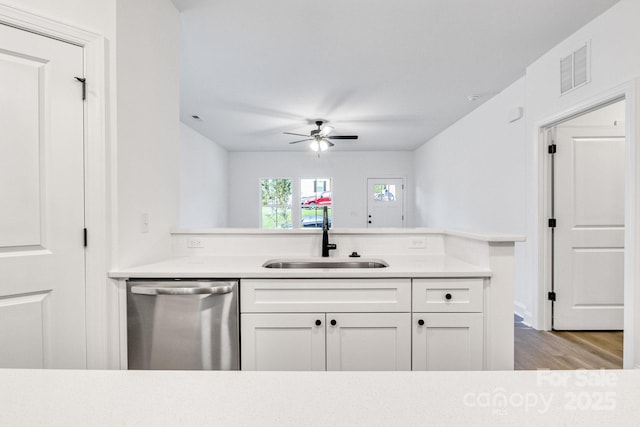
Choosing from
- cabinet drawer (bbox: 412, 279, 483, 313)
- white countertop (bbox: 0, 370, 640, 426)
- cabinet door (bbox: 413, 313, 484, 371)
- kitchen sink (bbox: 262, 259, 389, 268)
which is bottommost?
cabinet door (bbox: 413, 313, 484, 371)

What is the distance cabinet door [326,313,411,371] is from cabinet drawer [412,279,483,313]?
11 centimetres

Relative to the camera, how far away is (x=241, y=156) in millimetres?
7965

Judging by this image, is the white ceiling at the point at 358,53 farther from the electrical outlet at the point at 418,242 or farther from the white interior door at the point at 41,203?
the electrical outlet at the point at 418,242

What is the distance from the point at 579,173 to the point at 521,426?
11.3 feet

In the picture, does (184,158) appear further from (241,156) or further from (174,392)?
(174,392)

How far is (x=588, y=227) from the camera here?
118 inches

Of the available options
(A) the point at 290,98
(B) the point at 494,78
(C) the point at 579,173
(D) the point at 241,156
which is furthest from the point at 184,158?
(C) the point at 579,173

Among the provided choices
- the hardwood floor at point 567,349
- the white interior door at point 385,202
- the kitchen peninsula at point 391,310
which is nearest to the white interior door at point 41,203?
the kitchen peninsula at point 391,310

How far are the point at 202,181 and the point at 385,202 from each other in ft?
14.7

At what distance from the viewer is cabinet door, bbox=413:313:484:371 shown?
1525mm

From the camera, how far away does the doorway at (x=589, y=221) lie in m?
2.99

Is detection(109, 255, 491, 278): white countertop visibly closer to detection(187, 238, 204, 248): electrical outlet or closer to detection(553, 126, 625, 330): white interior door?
detection(187, 238, 204, 248): electrical outlet

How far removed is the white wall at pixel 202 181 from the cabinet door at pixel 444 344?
4556 millimetres

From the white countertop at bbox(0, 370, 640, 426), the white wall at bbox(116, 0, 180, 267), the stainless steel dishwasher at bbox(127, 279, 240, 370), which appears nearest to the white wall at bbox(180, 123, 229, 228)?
the white wall at bbox(116, 0, 180, 267)
